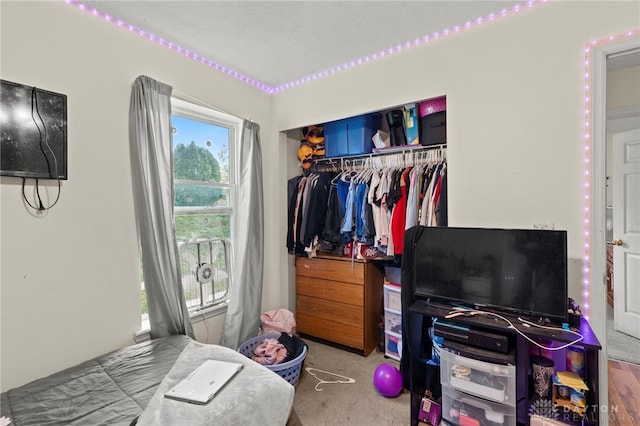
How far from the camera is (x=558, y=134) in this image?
69.7 inches

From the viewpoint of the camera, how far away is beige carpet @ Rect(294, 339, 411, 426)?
1.90m

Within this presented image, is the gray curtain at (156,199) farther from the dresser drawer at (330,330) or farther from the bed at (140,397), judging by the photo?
the dresser drawer at (330,330)

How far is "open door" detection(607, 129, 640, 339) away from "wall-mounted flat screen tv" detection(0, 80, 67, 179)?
4375mm

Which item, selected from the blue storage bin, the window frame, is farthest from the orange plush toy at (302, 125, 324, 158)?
the window frame

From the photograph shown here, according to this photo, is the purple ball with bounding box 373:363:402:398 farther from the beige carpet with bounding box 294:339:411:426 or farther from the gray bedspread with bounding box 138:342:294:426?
the gray bedspread with bounding box 138:342:294:426

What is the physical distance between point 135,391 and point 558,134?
8.85 feet

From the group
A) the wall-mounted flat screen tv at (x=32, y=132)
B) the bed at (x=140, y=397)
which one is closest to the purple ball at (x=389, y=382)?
the bed at (x=140, y=397)

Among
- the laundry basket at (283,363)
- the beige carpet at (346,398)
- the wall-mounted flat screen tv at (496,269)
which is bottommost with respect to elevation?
the beige carpet at (346,398)

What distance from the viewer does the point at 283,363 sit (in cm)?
211

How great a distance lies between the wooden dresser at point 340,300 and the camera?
105 inches

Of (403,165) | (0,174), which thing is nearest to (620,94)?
(403,165)

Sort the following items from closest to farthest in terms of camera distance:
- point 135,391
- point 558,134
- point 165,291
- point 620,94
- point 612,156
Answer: point 135,391
point 558,134
point 165,291
point 620,94
point 612,156

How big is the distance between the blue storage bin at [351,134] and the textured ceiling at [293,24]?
547mm

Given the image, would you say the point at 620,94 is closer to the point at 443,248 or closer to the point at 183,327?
the point at 443,248
